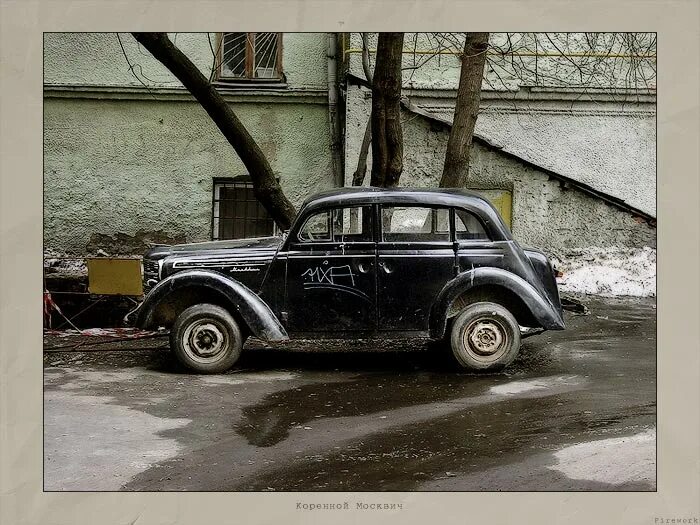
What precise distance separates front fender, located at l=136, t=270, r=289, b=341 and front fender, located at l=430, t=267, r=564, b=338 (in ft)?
3.28

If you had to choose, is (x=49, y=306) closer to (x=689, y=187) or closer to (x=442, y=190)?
(x=442, y=190)

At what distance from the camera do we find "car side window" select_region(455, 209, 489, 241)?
17.4 feet

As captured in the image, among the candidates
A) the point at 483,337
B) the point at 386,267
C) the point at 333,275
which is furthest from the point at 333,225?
the point at 483,337

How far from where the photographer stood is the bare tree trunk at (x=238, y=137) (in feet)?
19.0

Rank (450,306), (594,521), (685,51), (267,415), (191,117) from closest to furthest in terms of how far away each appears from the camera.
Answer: (594,521), (685,51), (267,415), (450,306), (191,117)

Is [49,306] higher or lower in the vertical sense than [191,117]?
lower

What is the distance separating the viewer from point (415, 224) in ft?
17.4

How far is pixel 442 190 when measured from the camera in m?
5.41

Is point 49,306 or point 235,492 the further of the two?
point 49,306

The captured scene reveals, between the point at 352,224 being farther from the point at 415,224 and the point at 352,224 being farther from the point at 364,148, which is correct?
the point at 364,148

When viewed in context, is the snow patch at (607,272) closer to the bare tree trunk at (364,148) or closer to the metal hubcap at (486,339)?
the metal hubcap at (486,339)

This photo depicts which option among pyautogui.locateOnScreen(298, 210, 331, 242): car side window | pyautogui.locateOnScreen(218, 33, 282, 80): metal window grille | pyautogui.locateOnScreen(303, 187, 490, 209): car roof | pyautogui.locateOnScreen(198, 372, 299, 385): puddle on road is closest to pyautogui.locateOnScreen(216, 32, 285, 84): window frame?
pyautogui.locateOnScreen(218, 33, 282, 80): metal window grille

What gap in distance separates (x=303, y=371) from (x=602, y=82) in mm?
3685
